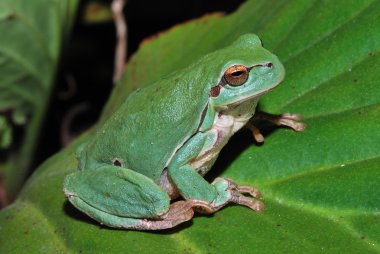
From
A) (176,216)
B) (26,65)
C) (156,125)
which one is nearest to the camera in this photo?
(176,216)

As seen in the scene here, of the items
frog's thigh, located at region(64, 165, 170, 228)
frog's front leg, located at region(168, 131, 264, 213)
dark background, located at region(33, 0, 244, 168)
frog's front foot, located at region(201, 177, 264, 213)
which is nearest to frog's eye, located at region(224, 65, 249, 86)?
frog's front leg, located at region(168, 131, 264, 213)

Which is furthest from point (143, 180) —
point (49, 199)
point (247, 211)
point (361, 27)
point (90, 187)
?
point (361, 27)

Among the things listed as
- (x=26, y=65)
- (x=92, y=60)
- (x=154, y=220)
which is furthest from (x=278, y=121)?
(x=92, y=60)

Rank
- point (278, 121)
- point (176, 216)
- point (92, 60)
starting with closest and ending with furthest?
point (176, 216), point (278, 121), point (92, 60)

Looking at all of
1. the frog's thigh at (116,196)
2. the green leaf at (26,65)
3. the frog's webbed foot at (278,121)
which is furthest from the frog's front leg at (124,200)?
the green leaf at (26,65)

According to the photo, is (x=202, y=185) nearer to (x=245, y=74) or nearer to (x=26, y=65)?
(x=245, y=74)

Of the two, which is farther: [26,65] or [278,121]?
Result: [26,65]
